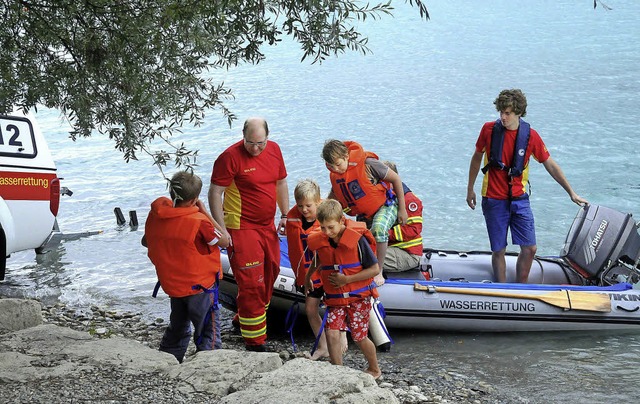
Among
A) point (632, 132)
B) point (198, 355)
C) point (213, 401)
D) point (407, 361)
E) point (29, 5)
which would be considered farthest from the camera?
point (632, 132)

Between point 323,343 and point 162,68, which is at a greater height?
point 162,68

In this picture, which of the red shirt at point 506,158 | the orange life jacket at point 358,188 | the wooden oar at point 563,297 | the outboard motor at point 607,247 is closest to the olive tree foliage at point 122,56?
the orange life jacket at point 358,188

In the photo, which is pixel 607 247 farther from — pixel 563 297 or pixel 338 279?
pixel 338 279

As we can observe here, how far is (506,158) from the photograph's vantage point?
732 centimetres

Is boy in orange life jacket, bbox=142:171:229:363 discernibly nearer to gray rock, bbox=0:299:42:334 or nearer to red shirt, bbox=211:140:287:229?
red shirt, bbox=211:140:287:229

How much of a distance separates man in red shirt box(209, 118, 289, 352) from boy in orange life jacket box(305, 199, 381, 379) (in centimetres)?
74

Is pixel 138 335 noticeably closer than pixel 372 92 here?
Yes

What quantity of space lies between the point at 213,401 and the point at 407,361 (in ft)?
9.62

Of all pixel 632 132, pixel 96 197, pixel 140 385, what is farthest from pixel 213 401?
pixel 632 132

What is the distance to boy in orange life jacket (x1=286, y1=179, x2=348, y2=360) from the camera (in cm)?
610

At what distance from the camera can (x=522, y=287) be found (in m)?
7.32

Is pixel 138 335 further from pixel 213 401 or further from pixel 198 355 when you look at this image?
pixel 213 401

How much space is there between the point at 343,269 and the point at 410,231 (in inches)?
71.9

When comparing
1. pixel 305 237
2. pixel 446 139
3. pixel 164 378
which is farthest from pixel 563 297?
pixel 446 139
